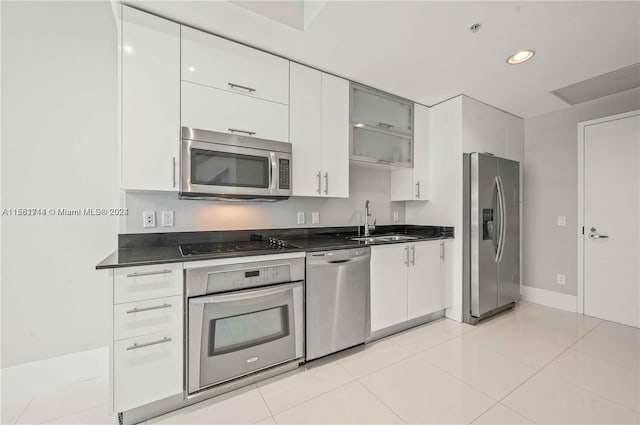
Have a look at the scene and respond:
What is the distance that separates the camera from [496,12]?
165 centimetres

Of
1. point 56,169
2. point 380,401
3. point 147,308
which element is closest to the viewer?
point 147,308

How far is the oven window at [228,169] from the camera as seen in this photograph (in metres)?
1.80

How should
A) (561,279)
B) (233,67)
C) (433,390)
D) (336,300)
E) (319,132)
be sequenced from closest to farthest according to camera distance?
(433,390), (233,67), (336,300), (319,132), (561,279)

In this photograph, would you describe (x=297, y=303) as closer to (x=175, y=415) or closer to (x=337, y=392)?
(x=337, y=392)

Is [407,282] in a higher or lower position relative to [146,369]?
higher

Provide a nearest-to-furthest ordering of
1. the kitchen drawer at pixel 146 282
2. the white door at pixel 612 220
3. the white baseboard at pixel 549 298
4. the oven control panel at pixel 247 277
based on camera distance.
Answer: the kitchen drawer at pixel 146 282 → the oven control panel at pixel 247 277 → the white door at pixel 612 220 → the white baseboard at pixel 549 298

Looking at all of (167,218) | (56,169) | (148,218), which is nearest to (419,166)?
(167,218)

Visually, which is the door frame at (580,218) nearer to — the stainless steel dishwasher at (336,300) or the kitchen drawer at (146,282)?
the stainless steel dishwasher at (336,300)

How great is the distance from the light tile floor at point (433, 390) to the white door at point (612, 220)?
577 millimetres

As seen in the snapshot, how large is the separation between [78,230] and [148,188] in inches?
28.0

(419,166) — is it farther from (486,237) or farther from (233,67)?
(233,67)

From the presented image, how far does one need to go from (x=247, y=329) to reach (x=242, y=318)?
9 cm

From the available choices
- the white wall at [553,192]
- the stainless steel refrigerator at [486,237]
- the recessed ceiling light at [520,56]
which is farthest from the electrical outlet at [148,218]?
the white wall at [553,192]

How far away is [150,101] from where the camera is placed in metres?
1.69
